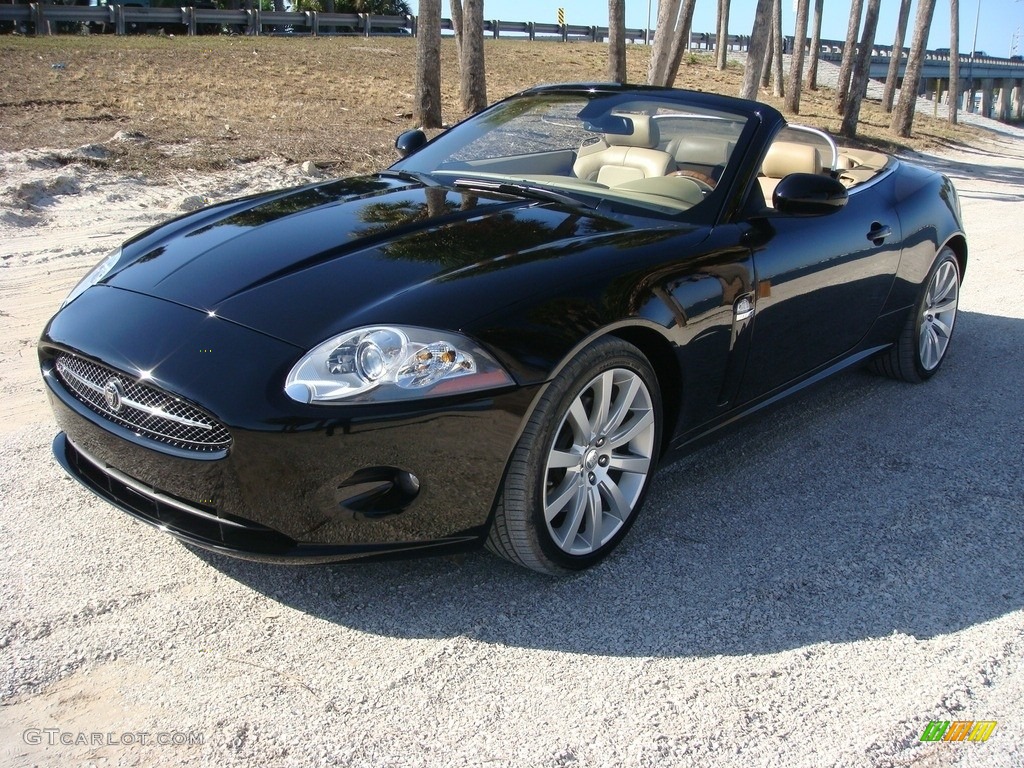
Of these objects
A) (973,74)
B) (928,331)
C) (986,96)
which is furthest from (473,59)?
(986,96)

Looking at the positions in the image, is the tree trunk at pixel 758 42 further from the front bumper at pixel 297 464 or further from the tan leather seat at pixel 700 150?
the front bumper at pixel 297 464

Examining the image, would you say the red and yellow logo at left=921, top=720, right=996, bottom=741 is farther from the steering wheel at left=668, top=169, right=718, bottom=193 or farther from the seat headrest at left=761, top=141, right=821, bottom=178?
the seat headrest at left=761, top=141, right=821, bottom=178

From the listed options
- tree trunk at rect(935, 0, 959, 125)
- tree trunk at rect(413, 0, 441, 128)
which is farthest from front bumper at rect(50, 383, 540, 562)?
tree trunk at rect(935, 0, 959, 125)

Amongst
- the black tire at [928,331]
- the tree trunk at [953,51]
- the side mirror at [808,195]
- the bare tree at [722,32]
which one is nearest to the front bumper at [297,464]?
the side mirror at [808,195]

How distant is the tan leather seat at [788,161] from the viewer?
472 cm

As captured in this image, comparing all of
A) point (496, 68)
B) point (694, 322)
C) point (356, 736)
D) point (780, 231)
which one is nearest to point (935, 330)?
point (780, 231)

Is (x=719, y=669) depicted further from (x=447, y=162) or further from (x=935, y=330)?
(x=935, y=330)

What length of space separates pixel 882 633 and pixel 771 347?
4.02 ft

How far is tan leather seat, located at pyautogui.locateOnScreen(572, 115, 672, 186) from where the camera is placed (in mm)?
4148

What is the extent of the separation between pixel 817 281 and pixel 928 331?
1.51 m

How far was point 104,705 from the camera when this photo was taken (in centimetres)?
248

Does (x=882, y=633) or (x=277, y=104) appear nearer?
(x=882, y=633)

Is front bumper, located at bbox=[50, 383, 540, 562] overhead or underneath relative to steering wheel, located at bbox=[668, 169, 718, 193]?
underneath

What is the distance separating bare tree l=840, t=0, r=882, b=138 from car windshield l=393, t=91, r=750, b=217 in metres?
19.2
